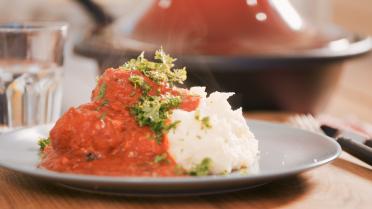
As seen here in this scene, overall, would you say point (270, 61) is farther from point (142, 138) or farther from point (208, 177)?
point (208, 177)

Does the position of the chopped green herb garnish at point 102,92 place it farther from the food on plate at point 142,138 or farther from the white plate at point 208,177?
the white plate at point 208,177

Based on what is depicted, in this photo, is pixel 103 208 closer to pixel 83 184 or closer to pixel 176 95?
pixel 83 184

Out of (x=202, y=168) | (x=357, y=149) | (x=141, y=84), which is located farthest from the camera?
(x=357, y=149)

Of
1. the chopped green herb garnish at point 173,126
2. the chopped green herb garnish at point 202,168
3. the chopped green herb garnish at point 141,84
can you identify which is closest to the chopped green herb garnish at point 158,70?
the chopped green herb garnish at point 141,84

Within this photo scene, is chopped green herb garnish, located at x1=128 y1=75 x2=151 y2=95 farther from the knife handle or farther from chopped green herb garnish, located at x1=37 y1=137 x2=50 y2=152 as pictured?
the knife handle

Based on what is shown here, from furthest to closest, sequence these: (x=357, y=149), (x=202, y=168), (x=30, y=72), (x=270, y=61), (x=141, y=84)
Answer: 1. (x=270, y=61)
2. (x=30, y=72)
3. (x=357, y=149)
4. (x=141, y=84)
5. (x=202, y=168)

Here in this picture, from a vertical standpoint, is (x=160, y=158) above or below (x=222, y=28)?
below

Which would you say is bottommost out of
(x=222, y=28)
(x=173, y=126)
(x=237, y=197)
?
(x=237, y=197)

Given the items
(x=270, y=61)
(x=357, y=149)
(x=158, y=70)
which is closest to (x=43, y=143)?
(x=158, y=70)
